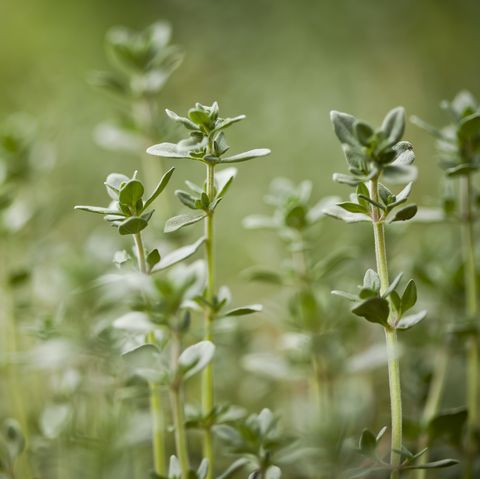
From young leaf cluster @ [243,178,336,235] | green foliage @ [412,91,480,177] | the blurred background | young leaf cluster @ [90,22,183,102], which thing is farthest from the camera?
the blurred background

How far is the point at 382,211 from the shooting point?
0.66 meters

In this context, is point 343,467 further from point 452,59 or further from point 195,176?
point 452,59

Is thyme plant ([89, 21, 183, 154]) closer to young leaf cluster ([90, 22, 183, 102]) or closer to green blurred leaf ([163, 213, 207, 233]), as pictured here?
young leaf cluster ([90, 22, 183, 102])

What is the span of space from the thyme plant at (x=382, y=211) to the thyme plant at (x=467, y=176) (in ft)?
0.44

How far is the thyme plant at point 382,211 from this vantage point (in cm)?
59

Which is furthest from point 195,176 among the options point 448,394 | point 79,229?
point 448,394

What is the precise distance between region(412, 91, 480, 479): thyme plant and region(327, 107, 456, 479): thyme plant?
13 cm

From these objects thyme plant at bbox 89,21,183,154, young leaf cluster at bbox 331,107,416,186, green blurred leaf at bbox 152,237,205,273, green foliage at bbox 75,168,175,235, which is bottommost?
green blurred leaf at bbox 152,237,205,273

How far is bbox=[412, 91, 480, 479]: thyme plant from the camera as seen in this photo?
29.0 inches

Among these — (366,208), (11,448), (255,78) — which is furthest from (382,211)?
(255,78)

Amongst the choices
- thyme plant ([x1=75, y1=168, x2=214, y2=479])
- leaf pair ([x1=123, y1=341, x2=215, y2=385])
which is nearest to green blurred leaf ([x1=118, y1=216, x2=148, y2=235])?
thyme plant ([x1=75, y1=168, x2=214, y2=479])

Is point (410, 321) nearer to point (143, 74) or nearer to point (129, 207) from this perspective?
point (129, 207)

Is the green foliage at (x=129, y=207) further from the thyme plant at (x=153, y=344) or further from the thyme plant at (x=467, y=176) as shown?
the thyme plant at (x=467, y=176)

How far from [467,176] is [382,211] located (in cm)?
19
